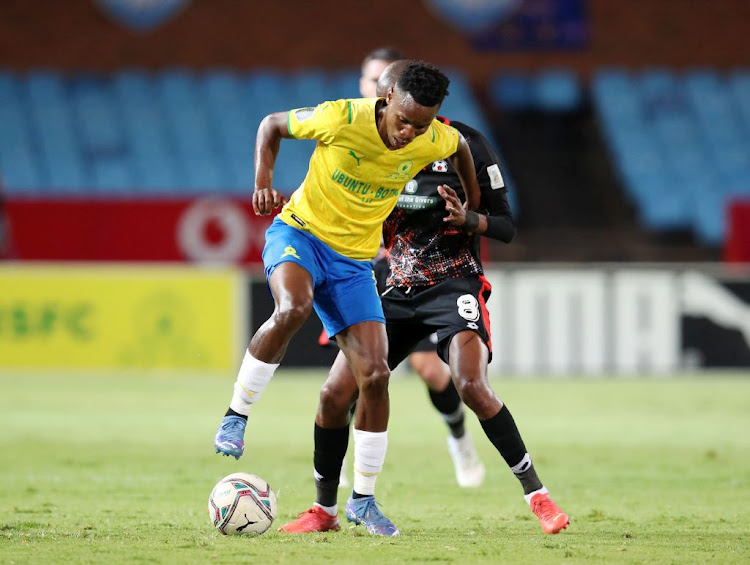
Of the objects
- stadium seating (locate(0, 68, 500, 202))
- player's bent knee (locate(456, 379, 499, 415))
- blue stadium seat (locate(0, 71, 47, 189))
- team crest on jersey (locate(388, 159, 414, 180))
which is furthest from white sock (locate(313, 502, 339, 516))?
blue stadium seat (locate(0, 71, 47, 189))

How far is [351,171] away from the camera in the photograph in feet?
18.2

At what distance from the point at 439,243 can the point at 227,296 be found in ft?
29.1

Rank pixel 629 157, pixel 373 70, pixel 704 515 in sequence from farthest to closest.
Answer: pixel 629 157 → pixel 373 70 → pixel 704 515

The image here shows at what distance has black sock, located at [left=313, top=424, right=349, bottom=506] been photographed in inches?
227

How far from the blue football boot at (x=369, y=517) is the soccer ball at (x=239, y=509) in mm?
433

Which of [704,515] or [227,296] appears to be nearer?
[704,515]

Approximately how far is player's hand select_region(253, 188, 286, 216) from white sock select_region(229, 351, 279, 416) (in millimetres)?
626

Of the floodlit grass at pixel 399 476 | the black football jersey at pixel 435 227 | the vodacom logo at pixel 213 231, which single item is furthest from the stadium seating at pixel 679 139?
the black football jersey at pixel 435 227

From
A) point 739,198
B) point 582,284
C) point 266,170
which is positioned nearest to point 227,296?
point 582,284

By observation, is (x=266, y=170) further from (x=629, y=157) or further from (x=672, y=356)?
(x=629, y=157)

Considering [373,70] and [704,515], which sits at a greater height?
[373,70]

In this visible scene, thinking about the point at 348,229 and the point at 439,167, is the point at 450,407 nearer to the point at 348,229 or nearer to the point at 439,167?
the point at 439,167

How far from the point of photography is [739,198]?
16.5 m

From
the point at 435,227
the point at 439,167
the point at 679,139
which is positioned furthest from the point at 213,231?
the point at 435,227
